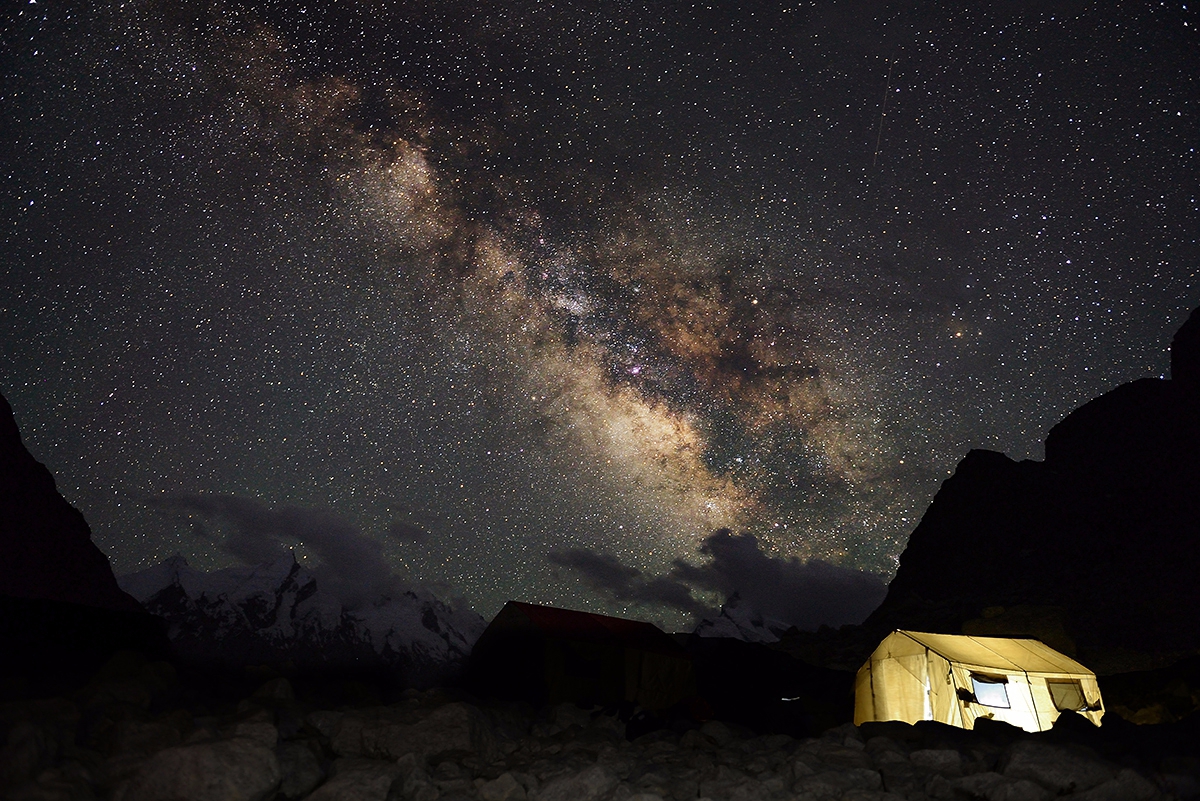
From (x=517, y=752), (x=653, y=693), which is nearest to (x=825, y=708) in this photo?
(x=653, y=693)

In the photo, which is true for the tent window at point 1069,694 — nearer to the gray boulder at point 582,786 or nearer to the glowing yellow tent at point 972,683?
the glowing yellow tent at point 972,683

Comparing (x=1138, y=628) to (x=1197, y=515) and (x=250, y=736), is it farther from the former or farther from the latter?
(x=250, y=736)

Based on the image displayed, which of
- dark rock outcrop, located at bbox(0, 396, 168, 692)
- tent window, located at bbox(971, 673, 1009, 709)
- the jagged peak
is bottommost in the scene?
tent window, located at bbox(971, 673, 1009, 709)

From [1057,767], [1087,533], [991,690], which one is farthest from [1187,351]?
[1057,767]

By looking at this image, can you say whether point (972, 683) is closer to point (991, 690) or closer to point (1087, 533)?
point (991, 690)

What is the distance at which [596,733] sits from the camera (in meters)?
9.24

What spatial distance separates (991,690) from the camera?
17.3 meters

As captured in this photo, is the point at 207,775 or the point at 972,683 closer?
the point at 207,775

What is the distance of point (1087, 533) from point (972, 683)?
67359mm

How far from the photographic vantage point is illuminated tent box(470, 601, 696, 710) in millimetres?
26312

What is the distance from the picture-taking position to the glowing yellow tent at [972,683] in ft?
56.2

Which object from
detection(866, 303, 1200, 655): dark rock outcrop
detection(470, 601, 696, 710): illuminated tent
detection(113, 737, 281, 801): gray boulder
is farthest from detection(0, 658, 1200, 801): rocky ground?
detection(866, 303, 1200, 655): dark rock outcrop

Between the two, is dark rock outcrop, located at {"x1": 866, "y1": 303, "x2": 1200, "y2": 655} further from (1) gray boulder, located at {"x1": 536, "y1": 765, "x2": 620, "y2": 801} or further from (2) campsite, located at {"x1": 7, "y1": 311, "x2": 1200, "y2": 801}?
(1) gray boulder, located at {"x1": 536, "y1": 765, "x2": 620, "y2": 801}

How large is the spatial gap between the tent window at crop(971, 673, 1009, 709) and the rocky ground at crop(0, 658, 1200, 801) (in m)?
9.95
